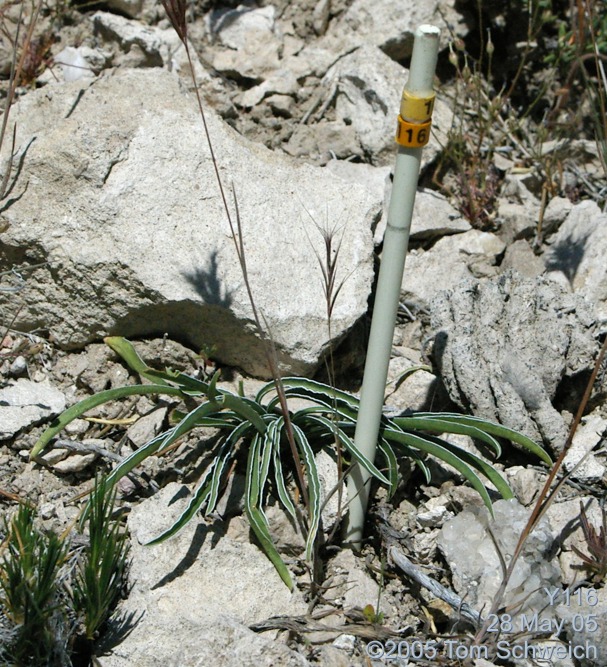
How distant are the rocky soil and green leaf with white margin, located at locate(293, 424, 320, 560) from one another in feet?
0.52

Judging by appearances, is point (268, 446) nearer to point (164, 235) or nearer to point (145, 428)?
point (145, 428)

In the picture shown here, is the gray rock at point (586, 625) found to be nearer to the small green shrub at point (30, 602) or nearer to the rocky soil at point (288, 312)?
the rocky soil at point (288, 312)

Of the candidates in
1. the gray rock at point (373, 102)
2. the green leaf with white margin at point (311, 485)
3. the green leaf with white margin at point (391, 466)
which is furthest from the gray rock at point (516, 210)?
the green leaf with white margin at point (311, 485)

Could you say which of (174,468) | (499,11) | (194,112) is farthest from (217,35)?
(174,468)

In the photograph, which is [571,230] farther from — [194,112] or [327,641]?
[327,641]

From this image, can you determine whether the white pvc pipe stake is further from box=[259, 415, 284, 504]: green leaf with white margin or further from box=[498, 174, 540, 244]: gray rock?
box=[498, 174, 540, 244]: gray rock

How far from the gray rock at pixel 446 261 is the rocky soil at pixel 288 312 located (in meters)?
0.01

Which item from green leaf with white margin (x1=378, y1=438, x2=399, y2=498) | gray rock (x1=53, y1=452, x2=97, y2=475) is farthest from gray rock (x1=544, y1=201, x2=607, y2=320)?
gray rock (x1=53, y1=452, x2=97, y2=475)

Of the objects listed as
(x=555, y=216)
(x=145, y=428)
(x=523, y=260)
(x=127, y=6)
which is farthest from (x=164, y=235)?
(x=555, y=216)

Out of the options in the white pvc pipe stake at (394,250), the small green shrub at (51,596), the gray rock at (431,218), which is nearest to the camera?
the white pvc pipe stake at (394,250)

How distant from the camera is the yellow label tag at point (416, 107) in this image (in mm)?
1948

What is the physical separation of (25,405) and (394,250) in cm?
143

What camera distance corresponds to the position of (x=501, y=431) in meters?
2.61

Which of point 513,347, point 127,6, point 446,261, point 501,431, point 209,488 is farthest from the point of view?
point 127,6
